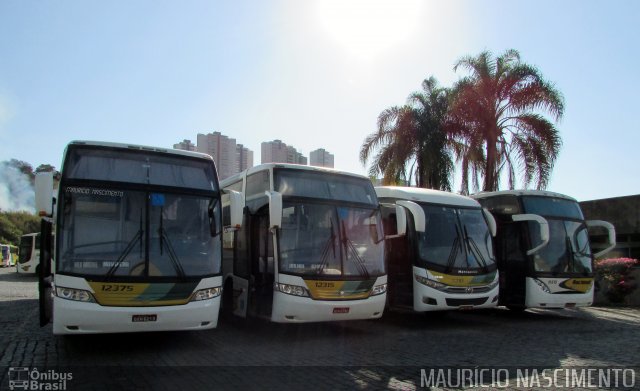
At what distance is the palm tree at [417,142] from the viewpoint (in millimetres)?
22266

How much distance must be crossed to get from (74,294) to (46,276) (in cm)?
126

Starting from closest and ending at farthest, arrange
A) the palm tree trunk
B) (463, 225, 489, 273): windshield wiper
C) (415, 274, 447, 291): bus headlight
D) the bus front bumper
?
the bus front bumper
(415, 274, 447, 291): bus headlight
(463, 225, 489, 273): windshield wiper
the palm tree trunk

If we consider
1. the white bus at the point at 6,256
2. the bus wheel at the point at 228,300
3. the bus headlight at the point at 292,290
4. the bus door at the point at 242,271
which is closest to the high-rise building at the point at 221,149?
the bus wheel at the point at 228,300

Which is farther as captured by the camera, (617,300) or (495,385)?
(617,300)

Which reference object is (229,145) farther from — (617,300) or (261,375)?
(261,375)

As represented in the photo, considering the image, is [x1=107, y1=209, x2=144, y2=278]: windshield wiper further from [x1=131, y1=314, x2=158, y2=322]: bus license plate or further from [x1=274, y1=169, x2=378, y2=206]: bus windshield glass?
[x1=274, y1=169, x2=378, y2=206]: bus windshield glass

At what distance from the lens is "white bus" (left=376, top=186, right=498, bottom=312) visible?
10.6 meters

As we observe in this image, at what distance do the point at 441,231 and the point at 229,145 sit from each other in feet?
57.6

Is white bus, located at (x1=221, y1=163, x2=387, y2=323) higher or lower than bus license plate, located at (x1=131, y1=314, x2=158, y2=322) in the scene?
higher

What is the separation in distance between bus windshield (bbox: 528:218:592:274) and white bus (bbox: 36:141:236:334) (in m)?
7.97

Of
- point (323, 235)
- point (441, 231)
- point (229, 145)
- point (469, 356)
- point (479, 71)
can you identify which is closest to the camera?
point (469, 356)

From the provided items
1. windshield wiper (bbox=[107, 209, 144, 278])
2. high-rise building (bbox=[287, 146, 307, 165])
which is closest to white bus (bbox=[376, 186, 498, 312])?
windshield wiper (bbox=[107, 209, 144, 278])

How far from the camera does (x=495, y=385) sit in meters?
6.38

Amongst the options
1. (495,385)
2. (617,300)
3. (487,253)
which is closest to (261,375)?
(495,385)
